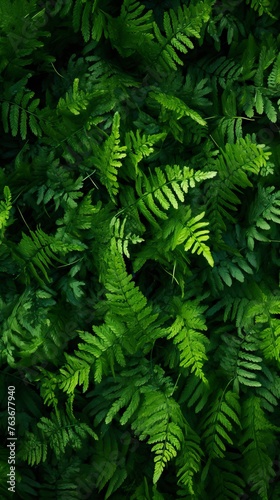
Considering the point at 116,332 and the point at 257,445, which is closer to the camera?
the point at 116,332

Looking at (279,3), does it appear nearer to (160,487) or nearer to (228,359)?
(228,359)

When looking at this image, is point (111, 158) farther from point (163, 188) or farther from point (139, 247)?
point (139, 247)

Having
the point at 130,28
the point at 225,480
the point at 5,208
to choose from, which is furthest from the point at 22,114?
the point at 225,480

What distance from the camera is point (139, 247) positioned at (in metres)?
2.63

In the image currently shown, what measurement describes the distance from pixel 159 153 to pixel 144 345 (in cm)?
86

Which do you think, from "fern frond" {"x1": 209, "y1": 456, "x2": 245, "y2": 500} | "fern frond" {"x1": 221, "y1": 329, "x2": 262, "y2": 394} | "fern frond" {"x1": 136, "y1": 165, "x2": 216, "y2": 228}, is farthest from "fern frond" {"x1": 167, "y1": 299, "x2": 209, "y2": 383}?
"fern frond" {"x1": 209, "y1": 456, "x2": 245, "y2": 500}

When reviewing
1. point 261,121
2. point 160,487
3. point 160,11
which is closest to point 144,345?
point 160,487

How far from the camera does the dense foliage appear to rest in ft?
8.09

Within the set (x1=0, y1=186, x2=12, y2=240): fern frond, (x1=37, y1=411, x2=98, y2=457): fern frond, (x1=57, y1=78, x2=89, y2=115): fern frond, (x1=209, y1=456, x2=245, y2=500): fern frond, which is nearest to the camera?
(x1=0, y1=186, x2=12, y2=240): fern frond

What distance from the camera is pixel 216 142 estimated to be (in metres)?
2.65

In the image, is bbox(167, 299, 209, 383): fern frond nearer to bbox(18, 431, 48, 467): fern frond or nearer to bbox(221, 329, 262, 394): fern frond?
bbox(221, 329, 262, 394): fern frond

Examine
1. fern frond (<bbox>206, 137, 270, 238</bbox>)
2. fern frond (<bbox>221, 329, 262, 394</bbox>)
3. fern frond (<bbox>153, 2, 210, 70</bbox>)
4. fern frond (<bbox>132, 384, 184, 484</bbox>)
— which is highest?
fern frond (<bbox>153, 2, 210, 70</bbox>)

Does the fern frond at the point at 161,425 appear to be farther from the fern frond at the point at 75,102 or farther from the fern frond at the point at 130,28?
the fern frond at the point at 130,28

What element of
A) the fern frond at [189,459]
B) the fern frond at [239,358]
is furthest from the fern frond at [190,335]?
the fern frond at [189,459]
